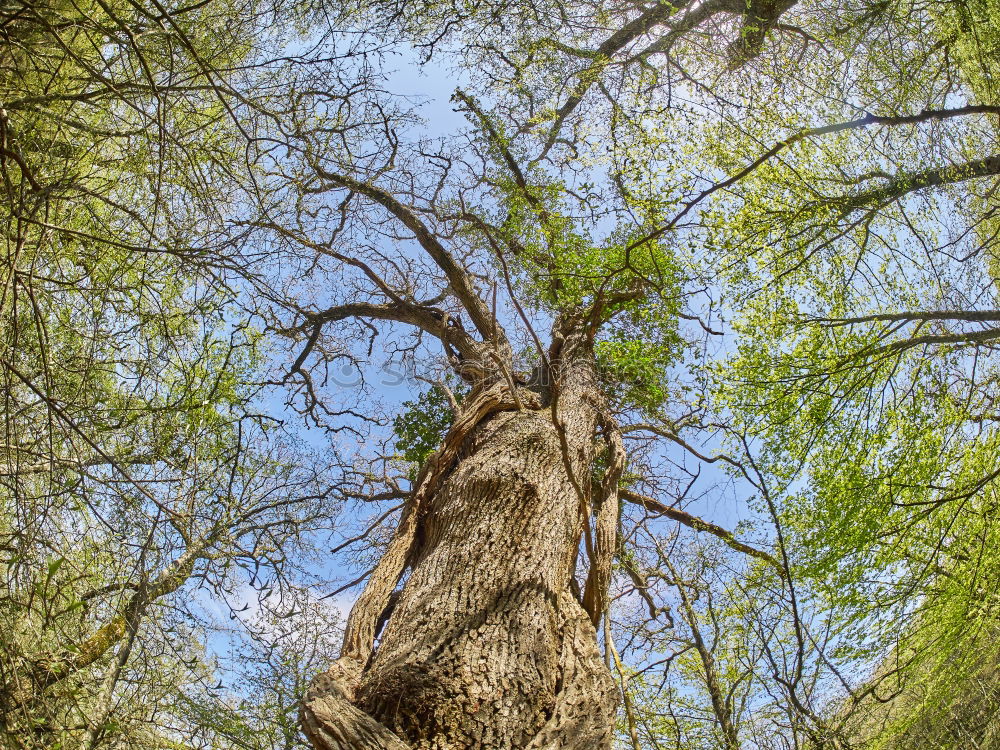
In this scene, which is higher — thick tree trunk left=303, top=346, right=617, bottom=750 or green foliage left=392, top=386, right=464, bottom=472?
green foliage left=392, top=386, right=464, bottom=472

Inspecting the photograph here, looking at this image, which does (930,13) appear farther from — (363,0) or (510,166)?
(363,0)

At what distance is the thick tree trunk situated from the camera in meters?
2.60

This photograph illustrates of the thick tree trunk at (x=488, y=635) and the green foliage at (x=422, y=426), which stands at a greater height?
the green foliage at (x=422, y=426)

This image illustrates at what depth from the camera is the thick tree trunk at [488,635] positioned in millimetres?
2598

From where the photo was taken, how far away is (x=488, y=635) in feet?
9.81

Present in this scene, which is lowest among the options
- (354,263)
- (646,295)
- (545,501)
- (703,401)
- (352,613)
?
(352,613)

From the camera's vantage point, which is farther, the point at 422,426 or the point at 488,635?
the point at 422,426

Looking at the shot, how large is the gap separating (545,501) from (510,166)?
13.3ft

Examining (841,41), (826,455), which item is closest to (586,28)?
(841,41)

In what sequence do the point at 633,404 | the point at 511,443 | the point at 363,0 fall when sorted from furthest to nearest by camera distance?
the point at 633,404
the point at 363,0
the point at 511,443

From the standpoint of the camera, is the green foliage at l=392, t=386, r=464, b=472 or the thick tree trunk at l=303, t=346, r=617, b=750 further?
the green foliage at l=392, t=386, r=464, b=472

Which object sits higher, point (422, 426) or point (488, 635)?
point (422, 426)

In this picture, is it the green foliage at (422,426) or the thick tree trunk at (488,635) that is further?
the green foliage at (422,426)

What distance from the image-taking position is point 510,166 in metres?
6.90
